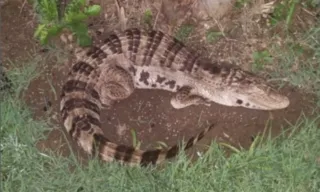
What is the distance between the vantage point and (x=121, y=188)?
4535mm

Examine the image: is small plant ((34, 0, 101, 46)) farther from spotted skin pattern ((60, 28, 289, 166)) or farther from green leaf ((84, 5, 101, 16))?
spotted skin pattern ((60, 28, 289, 166))

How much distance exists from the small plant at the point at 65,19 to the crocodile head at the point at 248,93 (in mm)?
1336

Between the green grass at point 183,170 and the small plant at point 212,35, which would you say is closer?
the green grass at point 183,170

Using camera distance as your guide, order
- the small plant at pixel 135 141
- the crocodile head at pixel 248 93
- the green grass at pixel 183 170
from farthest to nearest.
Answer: the crocodile head at pixel 248 93 → the small plant at pixel 135 141 → the green grass at pixel 183 170

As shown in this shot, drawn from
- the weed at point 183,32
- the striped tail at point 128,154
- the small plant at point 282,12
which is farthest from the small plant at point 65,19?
the small plant at point 282,12

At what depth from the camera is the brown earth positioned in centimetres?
488

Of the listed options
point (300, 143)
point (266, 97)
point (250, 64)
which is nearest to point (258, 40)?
point (250, 64)

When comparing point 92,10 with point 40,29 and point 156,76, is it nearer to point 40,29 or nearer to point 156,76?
point 40,29

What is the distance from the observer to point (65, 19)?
5.05 metres

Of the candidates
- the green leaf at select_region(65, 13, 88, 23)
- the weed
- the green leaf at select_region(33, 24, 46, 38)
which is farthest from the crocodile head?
the green leaf at select_region(33, 24, 46, 38)

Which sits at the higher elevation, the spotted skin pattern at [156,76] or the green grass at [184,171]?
the spotted skin pattern at [156,76]

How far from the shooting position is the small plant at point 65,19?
5.00 meters

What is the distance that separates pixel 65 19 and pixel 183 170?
5.63 feet

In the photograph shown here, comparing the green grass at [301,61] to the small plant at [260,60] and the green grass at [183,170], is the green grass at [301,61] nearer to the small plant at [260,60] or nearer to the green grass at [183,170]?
the small plant at [260,60]
